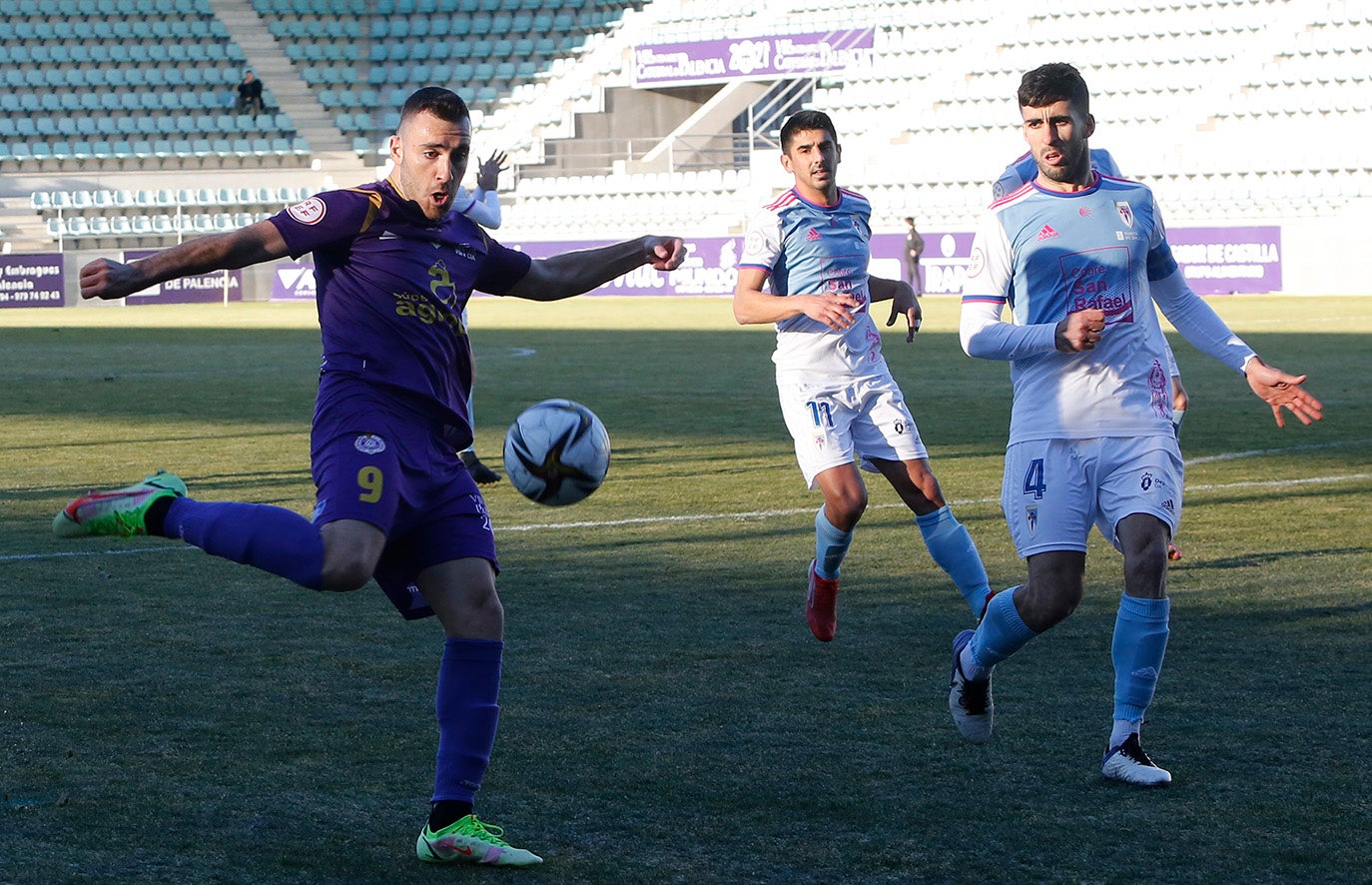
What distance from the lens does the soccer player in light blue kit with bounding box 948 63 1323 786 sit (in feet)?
16.1

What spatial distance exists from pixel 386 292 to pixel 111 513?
33.6 inches

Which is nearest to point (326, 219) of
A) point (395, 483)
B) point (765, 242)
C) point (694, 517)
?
point (395, 483)

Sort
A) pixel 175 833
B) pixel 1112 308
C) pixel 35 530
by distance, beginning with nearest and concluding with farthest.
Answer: pixel 175 833
pixel 1112 308
pixel 35 530

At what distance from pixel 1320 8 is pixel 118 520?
38634mm

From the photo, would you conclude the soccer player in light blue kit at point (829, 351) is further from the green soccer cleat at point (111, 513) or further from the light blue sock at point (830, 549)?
the green soccer cleat at point (111, 513)

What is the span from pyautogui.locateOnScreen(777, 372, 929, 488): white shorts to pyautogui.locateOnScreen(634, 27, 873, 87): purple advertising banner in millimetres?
39519

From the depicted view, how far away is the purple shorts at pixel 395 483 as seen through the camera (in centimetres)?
415

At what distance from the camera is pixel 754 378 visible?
19.0 meters

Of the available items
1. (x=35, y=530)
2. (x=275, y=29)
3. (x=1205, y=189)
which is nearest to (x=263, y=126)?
(x=275, y=29)

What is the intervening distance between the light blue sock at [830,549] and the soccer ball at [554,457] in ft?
6.16

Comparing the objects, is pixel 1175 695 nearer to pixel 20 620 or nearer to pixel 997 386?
pixel 20 620

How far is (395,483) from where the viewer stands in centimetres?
418

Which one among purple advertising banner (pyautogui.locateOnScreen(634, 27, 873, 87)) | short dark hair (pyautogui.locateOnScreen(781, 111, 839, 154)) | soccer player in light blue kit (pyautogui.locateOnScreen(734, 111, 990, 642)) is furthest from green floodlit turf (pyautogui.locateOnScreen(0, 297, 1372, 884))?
purple advertising banner (pyautogui.locateOnScreen(634, 27, 873, 87))

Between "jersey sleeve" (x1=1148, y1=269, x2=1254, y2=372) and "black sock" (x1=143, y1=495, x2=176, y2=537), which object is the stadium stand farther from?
"black sock" (x1=143, y1=495, x2=176, y2=537)
